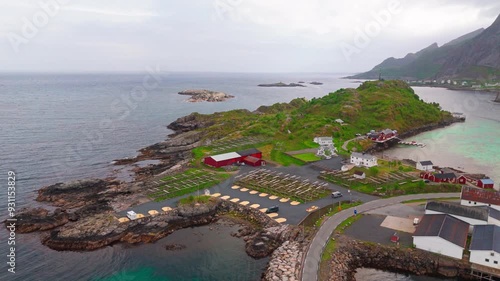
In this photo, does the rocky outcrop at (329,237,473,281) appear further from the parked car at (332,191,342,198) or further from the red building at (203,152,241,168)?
the red building at (203,152,241,168)

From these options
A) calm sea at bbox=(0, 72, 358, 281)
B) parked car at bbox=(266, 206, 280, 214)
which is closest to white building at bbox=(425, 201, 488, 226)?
parked car at bbox=(266, 206, 280, 214)

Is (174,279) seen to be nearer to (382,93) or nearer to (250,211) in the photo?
(250,211)

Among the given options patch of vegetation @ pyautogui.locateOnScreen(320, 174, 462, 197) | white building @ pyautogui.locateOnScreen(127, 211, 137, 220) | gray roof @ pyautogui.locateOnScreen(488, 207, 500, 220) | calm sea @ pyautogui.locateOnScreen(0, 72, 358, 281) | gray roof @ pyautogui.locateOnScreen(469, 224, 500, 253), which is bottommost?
calm sea @ pyautogui.locateOnScreen(0, 72, 358, 281)

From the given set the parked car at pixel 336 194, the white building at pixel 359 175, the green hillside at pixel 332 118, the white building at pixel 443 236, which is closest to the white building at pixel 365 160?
the white building at pixel 359 175

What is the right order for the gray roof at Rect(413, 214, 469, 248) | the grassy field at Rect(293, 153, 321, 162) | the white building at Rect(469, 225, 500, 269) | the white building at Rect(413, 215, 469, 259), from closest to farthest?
the white building at Rect(469, 225, 500, 269), the white building at Rect(413, 215, 469, 259), the gray roof at Rect(413, 214, 469, 248), the grassy field at Rect(293, 153, 321, 162)

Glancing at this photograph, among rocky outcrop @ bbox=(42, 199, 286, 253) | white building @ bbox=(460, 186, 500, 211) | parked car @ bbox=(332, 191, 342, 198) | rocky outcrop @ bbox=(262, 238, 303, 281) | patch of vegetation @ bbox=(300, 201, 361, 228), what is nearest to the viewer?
rocky outcrop @ bbox=(262, 238, 303, 281)

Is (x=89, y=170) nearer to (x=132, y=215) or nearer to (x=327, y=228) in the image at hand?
(x=132, y=215)

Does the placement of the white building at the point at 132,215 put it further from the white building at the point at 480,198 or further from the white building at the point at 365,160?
the white building at the point at 480,198
